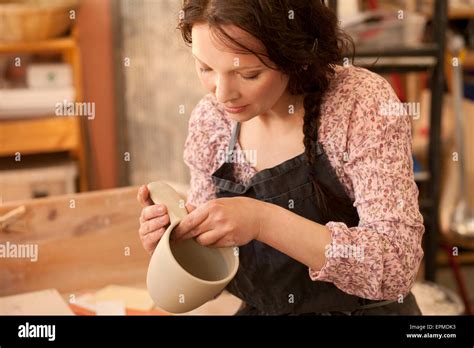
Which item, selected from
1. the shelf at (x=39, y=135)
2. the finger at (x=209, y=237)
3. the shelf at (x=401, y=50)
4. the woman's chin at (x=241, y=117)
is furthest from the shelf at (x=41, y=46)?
the finger at (x=209, y=237)

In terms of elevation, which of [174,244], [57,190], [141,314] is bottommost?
[57,190]

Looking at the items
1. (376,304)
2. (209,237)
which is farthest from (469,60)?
(209,237)

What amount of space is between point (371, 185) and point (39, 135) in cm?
156

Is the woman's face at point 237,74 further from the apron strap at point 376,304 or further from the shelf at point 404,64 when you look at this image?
the shelf at point 404,64

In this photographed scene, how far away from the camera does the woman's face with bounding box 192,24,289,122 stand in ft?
2.66

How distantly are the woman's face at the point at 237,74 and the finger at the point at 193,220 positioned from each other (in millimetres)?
130

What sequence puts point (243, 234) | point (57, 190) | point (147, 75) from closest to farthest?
point (243, 234)
point (57, 190)
point (147, 75)

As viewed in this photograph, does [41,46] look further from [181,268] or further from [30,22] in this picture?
[181,268]

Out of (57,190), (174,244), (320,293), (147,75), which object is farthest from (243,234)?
(147,75)

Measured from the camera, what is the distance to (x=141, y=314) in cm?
100

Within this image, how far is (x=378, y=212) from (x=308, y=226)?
3.1 inches

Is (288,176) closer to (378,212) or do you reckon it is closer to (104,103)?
(378,212)

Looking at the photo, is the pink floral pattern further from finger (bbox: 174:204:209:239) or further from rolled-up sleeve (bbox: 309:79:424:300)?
finger (bbox: 174:204:209:239)

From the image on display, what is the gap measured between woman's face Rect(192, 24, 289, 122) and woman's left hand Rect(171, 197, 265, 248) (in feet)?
0.36
